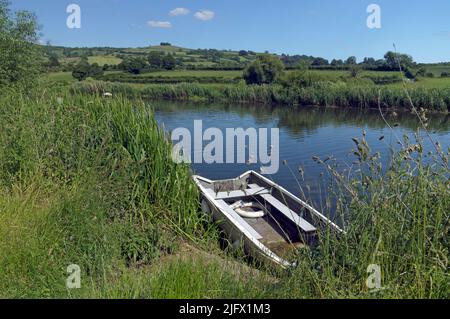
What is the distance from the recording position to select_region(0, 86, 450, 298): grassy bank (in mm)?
2861

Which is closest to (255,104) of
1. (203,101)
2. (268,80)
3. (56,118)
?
(203,101)

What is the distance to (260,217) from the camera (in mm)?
7266

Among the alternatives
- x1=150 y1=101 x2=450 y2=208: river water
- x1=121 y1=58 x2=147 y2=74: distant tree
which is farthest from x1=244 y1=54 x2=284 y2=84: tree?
x1=121 y1=58 x2=147 y2=74: distant tree

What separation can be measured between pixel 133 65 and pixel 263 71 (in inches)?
897

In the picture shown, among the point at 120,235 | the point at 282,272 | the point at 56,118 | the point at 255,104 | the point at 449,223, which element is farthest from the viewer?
the point at 255,104

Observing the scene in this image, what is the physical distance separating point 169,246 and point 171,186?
1183 mm

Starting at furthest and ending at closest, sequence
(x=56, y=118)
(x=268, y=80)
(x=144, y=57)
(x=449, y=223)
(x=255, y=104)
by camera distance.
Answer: (x=144, y=57) → (x=268, y=80) → (x=255, y=104) → (x=56, y=118) → (x=449, y=223)

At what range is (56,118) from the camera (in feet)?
21.8

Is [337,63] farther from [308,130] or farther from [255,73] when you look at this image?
[308,130]

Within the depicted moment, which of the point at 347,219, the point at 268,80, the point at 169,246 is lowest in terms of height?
the point at 169,246

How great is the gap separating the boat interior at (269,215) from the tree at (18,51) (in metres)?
10.8

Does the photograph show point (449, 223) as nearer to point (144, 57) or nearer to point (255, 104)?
point (255, 104)

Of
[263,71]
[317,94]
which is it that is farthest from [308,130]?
[263,71]

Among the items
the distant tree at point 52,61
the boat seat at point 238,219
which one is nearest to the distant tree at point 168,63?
the distant tree at point 52,61
